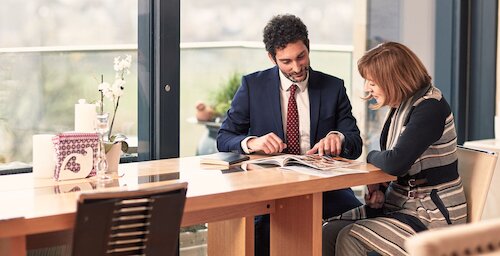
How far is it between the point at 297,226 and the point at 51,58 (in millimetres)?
1405

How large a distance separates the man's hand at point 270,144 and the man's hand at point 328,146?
13cm

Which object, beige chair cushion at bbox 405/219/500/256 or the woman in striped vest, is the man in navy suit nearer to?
the woman in striped vest

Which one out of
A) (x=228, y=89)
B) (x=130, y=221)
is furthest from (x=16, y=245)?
(x=228, y=89)

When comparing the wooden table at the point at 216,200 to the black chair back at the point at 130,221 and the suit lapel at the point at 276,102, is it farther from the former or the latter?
the suit lapel at the point at 276,102

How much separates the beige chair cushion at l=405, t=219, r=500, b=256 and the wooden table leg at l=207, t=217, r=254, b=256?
76.8 inches

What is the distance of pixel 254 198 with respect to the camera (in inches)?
110

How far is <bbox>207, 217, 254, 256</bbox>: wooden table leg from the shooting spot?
3.44 metres

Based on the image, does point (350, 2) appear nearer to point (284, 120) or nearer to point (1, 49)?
point (284, 120)

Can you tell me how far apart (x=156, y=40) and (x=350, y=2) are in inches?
54.1

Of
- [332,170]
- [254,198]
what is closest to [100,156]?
[254,198]

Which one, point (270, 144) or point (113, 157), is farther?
point (270, 144)

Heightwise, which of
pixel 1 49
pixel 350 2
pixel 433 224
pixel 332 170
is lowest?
pixel 433 224

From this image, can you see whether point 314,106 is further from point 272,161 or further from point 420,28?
point 420,28

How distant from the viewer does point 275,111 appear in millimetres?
3676
